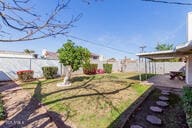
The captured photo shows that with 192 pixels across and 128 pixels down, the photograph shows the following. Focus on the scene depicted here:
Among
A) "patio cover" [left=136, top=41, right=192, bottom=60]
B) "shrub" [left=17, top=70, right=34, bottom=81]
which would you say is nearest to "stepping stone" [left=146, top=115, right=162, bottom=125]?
"patio cover" [left=136, top=41, right=192, bottom=60]

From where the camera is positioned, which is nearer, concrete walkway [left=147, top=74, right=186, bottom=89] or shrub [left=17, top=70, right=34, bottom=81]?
concrete walkway [left=147, top=74, right=186, bottom=89]

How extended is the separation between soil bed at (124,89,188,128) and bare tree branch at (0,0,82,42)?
3668 millimetres

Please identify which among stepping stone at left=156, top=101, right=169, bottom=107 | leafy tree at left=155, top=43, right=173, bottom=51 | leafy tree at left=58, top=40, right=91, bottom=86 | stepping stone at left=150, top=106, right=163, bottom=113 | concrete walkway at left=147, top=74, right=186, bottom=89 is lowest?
stepping stone at left=150, top=106, right=163, bottom=113

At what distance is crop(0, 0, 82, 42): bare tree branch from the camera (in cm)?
313

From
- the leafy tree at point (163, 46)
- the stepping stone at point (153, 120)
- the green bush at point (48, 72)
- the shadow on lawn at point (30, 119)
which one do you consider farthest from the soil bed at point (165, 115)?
the leafy tree at point (163, 46)

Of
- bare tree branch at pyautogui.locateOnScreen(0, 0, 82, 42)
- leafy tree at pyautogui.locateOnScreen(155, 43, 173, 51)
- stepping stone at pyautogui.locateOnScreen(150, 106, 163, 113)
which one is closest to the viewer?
bare tree branch at pyautogui.locateOnScreen(0, 0, 82, 42)

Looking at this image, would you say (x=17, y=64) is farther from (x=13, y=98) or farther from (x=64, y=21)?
(x=64, y=21)

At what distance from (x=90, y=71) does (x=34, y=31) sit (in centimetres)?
1780

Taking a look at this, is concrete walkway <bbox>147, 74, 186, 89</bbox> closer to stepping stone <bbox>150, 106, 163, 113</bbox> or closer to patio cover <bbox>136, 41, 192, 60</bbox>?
patio cover <bbox>136, 41, 192, 60</bbox>

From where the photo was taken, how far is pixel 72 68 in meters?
10.9

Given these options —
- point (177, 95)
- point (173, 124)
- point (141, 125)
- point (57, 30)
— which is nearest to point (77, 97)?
point (141, 125)

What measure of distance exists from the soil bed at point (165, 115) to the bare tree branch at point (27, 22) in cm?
367

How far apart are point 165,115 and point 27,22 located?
18.2 feet

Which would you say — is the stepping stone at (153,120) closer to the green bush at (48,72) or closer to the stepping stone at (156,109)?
the stepping stone at (156,109)
